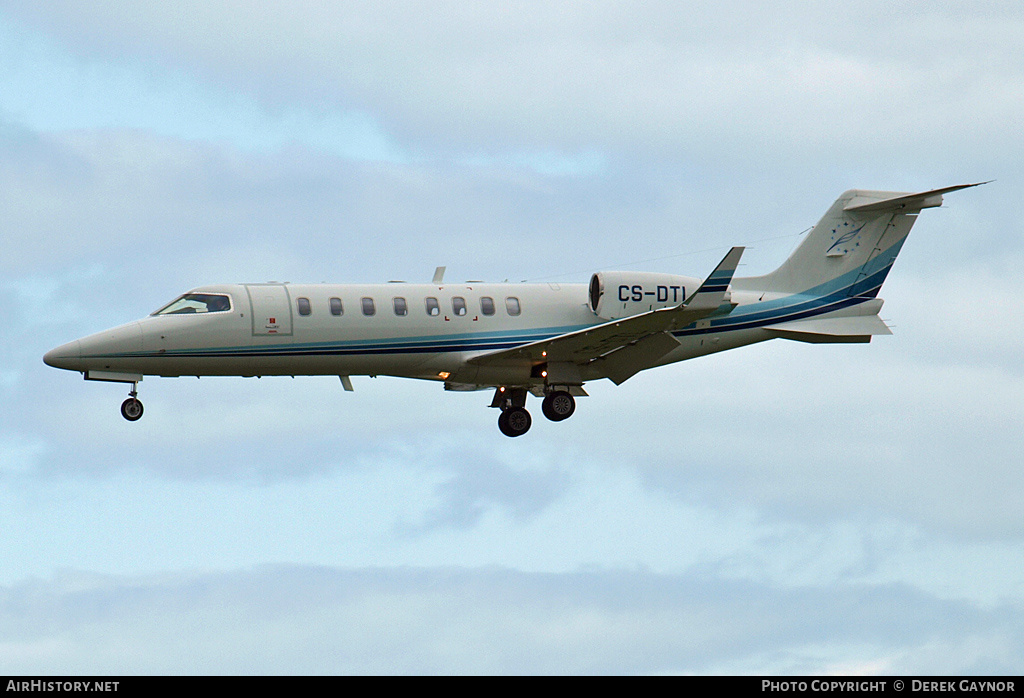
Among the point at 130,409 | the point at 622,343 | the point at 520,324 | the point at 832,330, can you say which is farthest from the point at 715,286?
the point at 130,409

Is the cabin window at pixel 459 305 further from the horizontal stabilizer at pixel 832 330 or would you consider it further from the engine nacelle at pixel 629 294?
the horizontal stabilizer at pixel 832 330

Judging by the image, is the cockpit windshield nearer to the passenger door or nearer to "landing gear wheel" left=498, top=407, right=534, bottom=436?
the passenger door

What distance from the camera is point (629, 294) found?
4050 cm

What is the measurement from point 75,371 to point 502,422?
10.5 metres

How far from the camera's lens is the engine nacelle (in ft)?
133

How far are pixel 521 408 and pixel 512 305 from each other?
2.82m

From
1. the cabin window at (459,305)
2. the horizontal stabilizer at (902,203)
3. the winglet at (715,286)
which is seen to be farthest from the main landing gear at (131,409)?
the horizontal stabilizer at (902,203)

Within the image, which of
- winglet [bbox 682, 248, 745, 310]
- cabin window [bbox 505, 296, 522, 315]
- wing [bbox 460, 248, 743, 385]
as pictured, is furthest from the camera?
cabin window [bbox 505, 296, 522, 315]

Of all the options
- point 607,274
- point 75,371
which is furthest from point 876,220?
point 75,371

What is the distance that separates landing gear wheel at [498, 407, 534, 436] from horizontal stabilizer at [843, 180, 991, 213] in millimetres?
10293

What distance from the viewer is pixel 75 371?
37.8 meters

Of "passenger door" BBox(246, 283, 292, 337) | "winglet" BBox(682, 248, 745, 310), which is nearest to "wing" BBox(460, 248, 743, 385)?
"winglet" BBox(682, 248, 745, 310)

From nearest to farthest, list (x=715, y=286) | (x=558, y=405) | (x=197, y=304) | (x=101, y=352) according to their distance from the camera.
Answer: (x=715, y=286) < (x=101, y=352) < (x=197, y=304) < (x=558, y=405)

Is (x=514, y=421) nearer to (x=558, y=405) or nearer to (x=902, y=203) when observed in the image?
(x=558, y=405)
